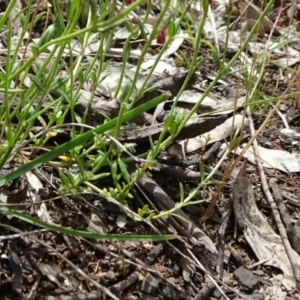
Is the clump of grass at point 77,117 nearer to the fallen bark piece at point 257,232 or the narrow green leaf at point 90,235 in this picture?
the narrow green leaf at point 90,235

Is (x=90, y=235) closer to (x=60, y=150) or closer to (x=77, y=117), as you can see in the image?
(x=60, y=150)

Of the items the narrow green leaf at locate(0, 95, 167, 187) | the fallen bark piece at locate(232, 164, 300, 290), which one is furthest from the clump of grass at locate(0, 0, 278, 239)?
the fallen bark piece at locate(232, 164, 300, 290)

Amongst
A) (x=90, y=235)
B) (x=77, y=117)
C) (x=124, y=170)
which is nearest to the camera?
(x=90, y=235)

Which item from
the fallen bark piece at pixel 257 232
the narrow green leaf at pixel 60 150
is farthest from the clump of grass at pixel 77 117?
the fallen bark piece at pixel 257 232

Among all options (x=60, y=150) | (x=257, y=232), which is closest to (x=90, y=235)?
(x=60, y=150)

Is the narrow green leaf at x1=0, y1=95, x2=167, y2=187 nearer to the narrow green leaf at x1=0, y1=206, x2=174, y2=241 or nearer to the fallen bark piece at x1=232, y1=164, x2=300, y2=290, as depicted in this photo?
the narrow green leaf at x1=0, y1=206, x2=174, y2=241

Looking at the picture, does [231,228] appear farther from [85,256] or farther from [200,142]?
[85,256]

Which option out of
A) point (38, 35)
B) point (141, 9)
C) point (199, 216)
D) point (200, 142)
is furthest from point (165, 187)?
point (141, 9)

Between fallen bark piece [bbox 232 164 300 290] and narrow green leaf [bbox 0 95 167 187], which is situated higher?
narrow green leaf [bbox 0 95 167 187]

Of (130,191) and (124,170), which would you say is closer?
(124,170)
